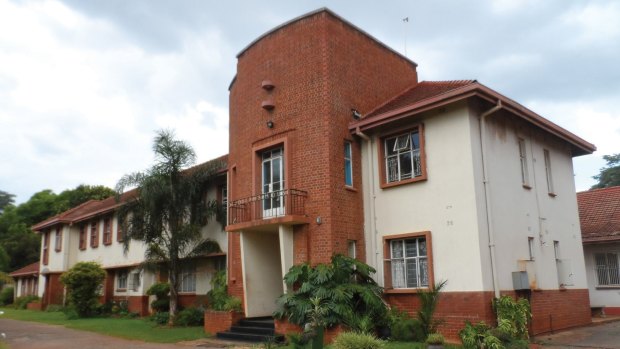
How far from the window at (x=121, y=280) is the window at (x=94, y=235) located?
9.78 ft

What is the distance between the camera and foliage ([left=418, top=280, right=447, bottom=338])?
1266cm

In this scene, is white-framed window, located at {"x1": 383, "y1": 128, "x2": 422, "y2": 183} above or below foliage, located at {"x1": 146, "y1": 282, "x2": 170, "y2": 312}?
above

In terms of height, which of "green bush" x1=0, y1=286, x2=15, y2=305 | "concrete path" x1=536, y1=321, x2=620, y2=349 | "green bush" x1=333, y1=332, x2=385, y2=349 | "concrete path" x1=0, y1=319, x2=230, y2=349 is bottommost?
"concrete path" x1=0, y1=319, x2=230, y2=349

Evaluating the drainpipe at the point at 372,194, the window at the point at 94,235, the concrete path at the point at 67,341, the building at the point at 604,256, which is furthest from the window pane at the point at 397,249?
the window at the point at 94,235

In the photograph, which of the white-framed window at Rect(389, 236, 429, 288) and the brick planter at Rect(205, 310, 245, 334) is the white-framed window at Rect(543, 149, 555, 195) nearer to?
the white-framed window at Rect(389, 236, 429, 288)

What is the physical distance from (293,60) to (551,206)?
349 inches

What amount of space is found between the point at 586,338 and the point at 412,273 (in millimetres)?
4429

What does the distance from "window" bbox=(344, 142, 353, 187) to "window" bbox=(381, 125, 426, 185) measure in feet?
3.10

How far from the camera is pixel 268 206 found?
15.9 m

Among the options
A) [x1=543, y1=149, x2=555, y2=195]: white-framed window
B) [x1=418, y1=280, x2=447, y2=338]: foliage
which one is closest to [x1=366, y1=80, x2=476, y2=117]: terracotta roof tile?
[x1=543, y1=149, x2=555, y2=195]: white-framed window

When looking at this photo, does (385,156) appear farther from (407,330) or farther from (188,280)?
(188,280)

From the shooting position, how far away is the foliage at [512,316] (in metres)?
12.2

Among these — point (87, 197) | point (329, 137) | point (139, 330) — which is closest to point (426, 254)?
point (329, 137)

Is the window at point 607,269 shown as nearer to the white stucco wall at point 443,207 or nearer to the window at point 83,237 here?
the white stucco wall at point 443,207
